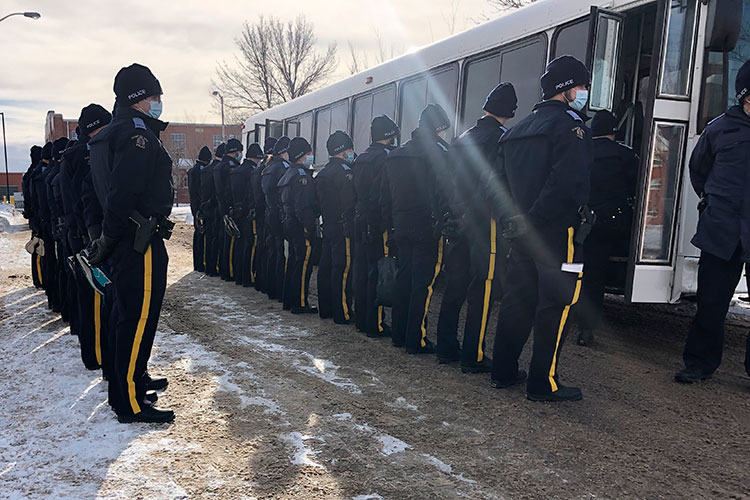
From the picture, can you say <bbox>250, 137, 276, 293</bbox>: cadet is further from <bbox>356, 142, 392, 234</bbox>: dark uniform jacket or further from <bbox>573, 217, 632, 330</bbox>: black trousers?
<bbox>573, 217, 632, 330</bbox>: black trousers

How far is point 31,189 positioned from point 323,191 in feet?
14.1

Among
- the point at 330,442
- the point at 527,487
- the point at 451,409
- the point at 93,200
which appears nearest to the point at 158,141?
the point at 93,200

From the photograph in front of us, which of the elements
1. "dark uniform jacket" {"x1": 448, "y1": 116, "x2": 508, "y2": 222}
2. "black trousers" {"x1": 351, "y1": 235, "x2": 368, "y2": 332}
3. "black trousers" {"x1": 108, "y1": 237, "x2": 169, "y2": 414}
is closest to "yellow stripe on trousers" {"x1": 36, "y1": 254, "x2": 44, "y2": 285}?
"black trousers" {"x1": 351, "y1": 235, "x2": 368, "y2": 332}

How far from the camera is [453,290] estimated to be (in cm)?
505

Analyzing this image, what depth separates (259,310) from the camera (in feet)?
24.1

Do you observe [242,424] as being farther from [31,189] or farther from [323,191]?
[31,189]

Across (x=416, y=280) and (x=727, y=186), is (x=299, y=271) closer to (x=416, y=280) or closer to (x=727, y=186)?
(x=416, y=280)

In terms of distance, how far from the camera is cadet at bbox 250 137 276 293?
8.27m

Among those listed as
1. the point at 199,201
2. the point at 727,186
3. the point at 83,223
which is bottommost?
the point at 199,201

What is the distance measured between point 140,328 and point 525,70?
4.62m

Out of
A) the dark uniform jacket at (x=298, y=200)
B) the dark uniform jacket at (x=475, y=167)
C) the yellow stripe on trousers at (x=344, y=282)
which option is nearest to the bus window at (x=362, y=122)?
the dark uniform jacket at (x=298, y=200)

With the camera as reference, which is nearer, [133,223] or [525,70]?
[133,223]

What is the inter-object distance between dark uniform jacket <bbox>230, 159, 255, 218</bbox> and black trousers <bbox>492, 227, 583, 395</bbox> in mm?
5182

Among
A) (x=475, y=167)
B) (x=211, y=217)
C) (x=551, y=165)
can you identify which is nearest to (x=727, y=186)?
(x=551, y=165)
